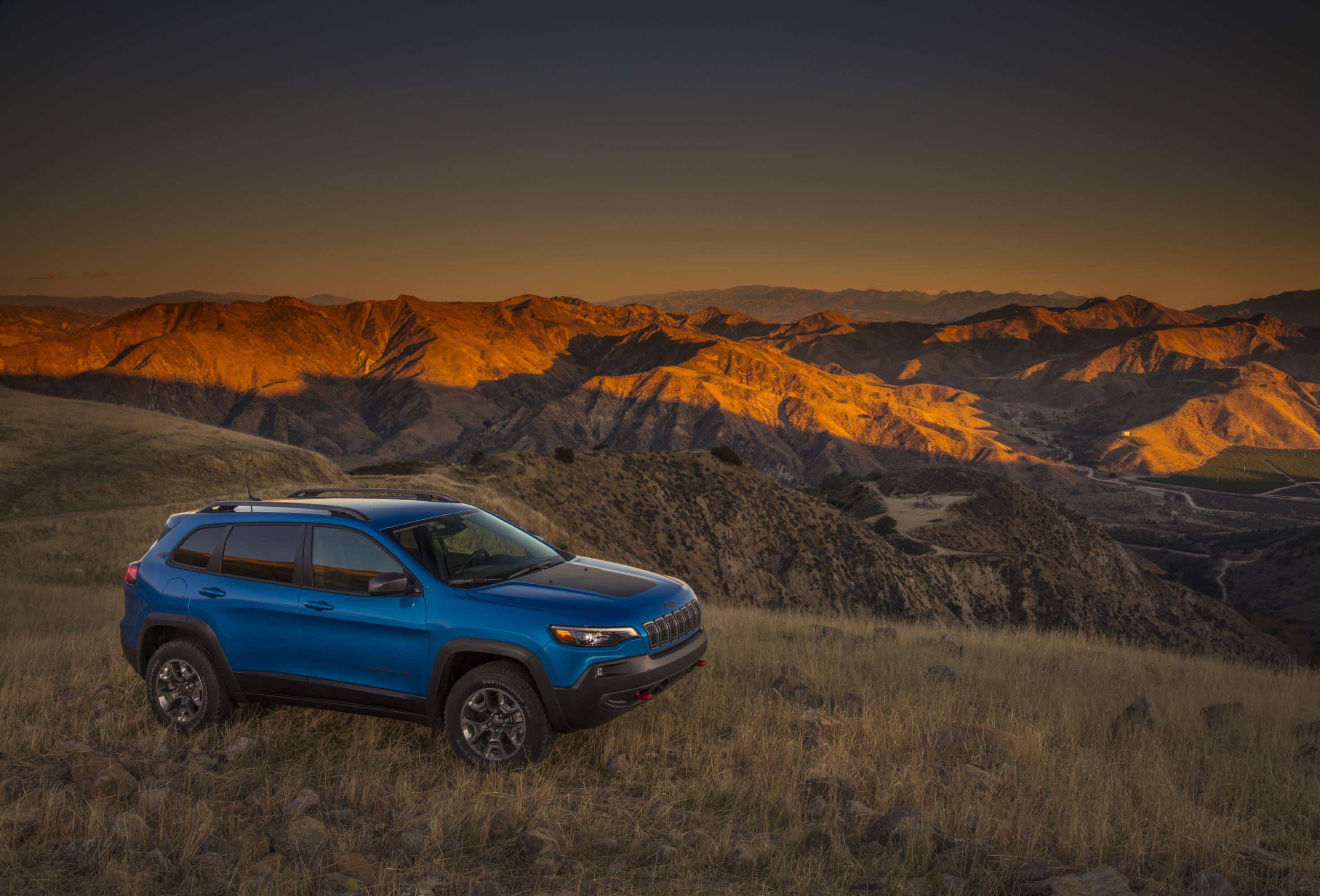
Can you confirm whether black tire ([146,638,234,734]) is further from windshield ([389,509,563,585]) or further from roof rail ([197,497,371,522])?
windshield ([389,509,563,585])

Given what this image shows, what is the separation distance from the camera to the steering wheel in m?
6.44

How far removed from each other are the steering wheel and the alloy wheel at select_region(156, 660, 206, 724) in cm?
246

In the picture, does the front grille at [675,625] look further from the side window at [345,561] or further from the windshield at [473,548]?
the side window at [345,561]

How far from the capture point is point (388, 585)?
5605 millimetres

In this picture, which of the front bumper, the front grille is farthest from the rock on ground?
the front grille

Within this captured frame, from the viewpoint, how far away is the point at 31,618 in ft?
41.5

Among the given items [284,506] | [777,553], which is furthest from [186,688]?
[777,553]

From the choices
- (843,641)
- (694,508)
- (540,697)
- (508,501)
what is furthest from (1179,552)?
(540,697)

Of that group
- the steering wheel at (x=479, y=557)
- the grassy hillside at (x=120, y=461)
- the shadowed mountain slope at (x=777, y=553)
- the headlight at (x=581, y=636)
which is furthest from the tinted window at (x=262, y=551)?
the shadowed mountain slope at (x=777, y=553)

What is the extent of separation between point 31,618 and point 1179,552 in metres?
115

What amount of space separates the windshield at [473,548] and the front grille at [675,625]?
1275 mm

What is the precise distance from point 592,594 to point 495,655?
2.69ft

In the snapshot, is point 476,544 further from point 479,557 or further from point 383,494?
point 383,494

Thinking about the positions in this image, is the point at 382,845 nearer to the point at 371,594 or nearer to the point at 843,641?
the point at 371,594
